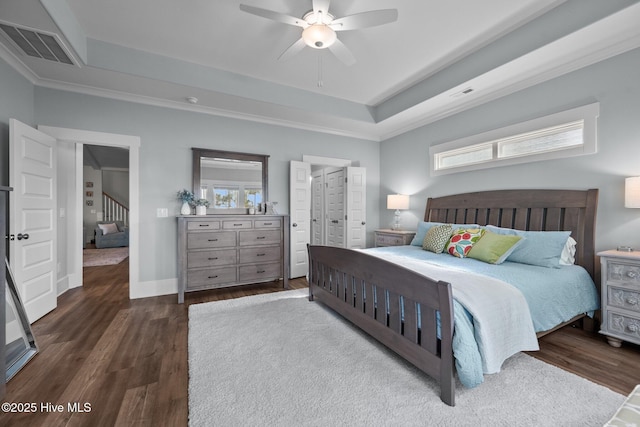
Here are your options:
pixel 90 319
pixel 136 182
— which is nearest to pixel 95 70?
pixel 136 182

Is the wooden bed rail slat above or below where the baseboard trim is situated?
above

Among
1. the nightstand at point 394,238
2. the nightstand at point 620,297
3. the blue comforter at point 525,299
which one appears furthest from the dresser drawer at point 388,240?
the nightstand at point 620,297

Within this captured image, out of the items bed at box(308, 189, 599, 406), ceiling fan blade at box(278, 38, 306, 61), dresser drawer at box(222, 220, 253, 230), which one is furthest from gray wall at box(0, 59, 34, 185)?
bed at box(308, 189, 599, 406)

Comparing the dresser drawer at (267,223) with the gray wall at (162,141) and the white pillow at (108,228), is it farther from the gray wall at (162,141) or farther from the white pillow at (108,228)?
the white pillow at (108,228)

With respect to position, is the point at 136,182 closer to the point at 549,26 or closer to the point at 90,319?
the point at 90,319

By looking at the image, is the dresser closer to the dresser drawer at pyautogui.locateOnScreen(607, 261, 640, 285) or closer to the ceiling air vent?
the ceiling air vent

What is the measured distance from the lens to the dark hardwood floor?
1.59 m

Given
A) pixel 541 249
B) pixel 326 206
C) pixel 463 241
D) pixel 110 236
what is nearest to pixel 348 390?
pixel 463 241

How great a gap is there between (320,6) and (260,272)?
3213mm

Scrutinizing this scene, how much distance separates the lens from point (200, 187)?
4012mm

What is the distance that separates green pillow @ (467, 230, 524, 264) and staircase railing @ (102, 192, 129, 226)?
9803 mm

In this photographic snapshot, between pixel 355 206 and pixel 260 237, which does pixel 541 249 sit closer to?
pixel 355 206

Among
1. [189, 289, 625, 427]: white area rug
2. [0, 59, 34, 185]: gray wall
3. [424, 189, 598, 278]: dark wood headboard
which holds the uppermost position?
[0, 59, 34, 185]: gray wall

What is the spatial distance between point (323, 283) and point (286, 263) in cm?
112
